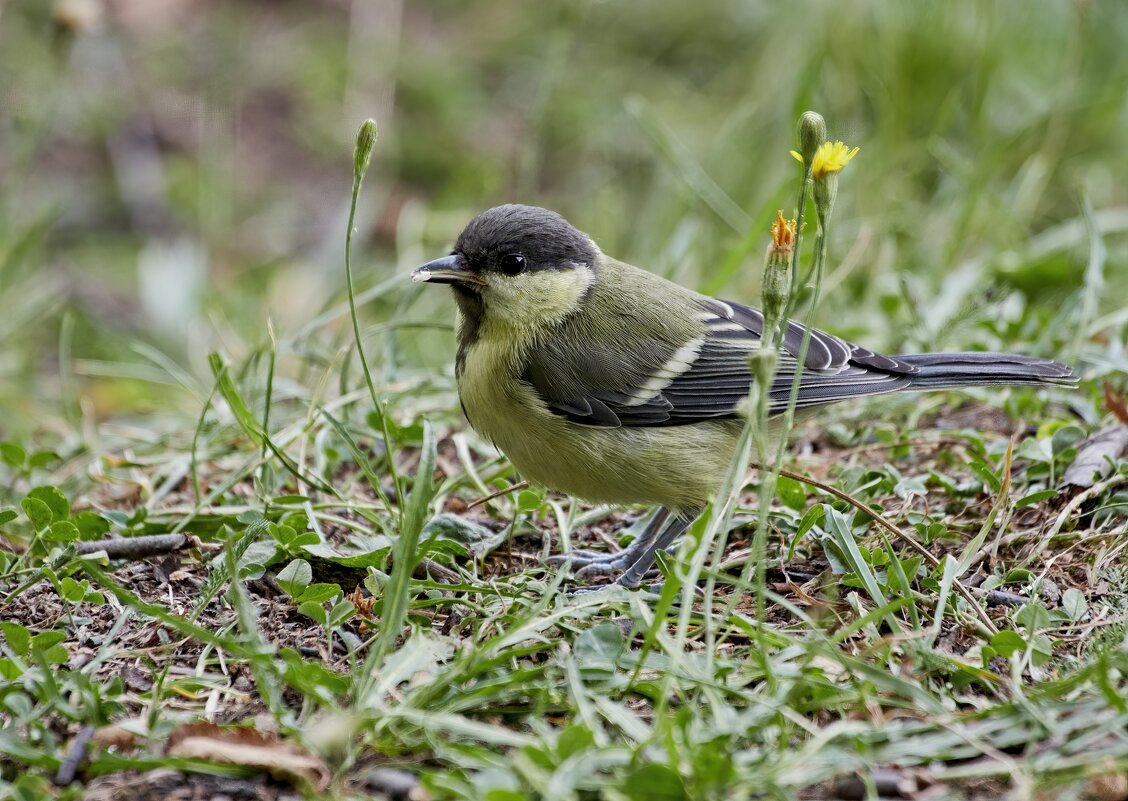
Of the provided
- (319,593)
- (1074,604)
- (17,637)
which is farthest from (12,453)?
(1074,604)

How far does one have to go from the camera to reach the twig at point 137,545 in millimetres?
2977

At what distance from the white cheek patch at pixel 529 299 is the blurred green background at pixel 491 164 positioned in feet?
1.87

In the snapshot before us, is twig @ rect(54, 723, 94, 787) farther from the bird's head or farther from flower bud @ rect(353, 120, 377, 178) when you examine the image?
the bird's head

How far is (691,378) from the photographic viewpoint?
3320 millimetres

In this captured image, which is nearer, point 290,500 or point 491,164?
point 290,500

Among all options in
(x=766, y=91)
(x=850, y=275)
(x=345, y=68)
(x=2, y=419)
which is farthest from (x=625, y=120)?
(x=2, y=419)

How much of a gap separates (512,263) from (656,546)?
90 cm

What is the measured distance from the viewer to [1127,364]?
3.60m

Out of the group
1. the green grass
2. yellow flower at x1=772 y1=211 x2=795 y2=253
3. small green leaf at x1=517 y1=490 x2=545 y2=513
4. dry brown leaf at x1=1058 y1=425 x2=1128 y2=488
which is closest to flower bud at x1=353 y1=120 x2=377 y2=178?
the green grass

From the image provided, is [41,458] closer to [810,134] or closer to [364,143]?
[364,143]

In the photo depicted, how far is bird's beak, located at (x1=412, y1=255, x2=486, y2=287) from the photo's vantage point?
3260 millimetres

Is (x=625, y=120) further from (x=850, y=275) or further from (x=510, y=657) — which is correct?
(x=510, y=657)

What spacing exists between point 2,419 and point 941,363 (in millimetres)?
3771

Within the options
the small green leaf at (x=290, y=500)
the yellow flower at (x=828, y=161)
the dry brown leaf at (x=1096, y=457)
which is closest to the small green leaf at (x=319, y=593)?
the small green leaf at (x=290, y=500)
